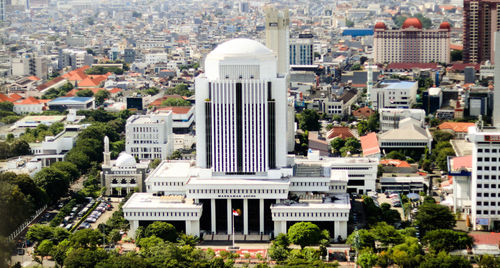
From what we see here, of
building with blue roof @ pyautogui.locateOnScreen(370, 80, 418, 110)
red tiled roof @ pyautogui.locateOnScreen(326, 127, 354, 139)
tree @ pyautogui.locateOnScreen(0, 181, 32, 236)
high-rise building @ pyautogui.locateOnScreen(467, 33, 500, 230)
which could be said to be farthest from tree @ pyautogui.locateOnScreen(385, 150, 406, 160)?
tree @ pyautogui.locateOnScreen(0, 181, 32, 236)

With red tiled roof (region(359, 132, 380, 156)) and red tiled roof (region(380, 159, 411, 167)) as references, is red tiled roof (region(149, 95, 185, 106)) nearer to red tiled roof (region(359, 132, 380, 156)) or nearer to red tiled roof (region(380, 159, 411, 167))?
red tiled roof (region(359, 132, 380, 156))

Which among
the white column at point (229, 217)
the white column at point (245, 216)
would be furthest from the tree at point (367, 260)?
the white column at point (229, 217)

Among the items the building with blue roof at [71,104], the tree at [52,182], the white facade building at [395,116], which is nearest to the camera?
the tree at [52,182]

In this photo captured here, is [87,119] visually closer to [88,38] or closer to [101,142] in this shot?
[101,142]

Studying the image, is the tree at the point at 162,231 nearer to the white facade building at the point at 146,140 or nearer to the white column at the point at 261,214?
the white column at the point at 261,214

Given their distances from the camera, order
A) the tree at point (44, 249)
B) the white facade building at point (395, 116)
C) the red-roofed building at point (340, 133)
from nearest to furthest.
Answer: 1. the tree at point (44, 249)
2. the red-roofed building at point (340, 133)
3. the white facade building at point (395, 116)

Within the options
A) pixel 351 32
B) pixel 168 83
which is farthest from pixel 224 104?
pixel 351 32

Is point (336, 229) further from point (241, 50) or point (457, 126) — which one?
point (457, 126)
